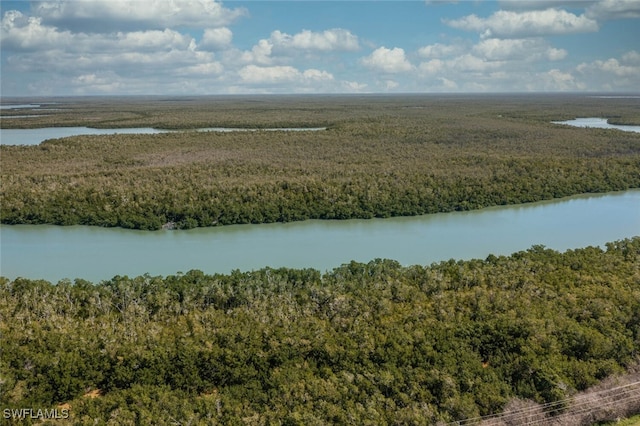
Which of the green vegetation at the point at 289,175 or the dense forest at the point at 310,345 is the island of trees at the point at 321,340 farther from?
the green vegetation at the point at 289,175

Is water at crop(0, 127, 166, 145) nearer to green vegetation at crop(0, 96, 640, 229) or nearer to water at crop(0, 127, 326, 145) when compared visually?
water at crop(0, 127, 326, 145)

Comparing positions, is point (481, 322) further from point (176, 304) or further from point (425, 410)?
point (176, 304)

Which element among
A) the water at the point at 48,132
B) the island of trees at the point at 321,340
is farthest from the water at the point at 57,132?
the island of trees at the point at 321,340

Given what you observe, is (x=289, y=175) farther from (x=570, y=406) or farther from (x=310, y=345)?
(x=570, y=406)

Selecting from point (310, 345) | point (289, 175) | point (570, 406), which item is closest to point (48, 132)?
point (289, 175)

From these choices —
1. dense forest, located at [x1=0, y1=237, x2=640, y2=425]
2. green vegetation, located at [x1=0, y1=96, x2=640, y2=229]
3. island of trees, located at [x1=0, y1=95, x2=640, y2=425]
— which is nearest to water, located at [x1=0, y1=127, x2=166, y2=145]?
green vegetation, located at [x1=0, y1=96, x2=640, y2=229]

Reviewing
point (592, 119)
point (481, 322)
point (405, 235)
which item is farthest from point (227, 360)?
point (592, 119)
